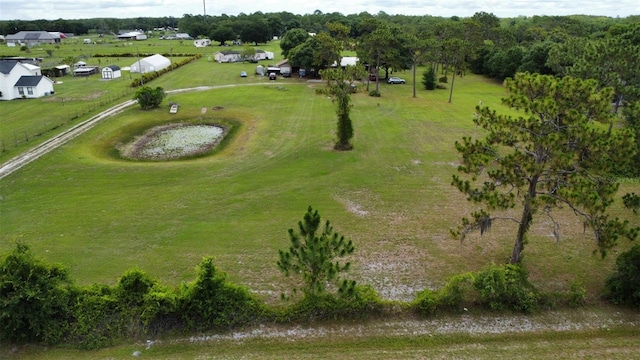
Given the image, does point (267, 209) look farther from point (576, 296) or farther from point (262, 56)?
point (262, 56)

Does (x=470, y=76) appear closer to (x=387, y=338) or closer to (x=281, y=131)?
(x=281, y=131)

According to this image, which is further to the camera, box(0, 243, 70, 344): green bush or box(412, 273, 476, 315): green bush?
box(412, 273, 476, 315): green bush

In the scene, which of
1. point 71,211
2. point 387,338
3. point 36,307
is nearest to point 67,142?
point 71,211

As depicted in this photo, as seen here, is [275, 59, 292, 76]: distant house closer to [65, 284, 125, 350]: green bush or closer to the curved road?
the curved road

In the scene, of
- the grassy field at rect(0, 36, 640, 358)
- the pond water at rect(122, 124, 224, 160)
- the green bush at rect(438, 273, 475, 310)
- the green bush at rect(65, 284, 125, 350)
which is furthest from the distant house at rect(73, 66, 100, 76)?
the green bush at rect(438, 273, 475, 310)

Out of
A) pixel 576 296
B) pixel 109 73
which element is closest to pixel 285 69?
pixel 109 73

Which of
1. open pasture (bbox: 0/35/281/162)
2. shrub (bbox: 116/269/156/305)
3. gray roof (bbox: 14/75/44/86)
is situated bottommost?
shrub (bbox: 116/269/156/305)
